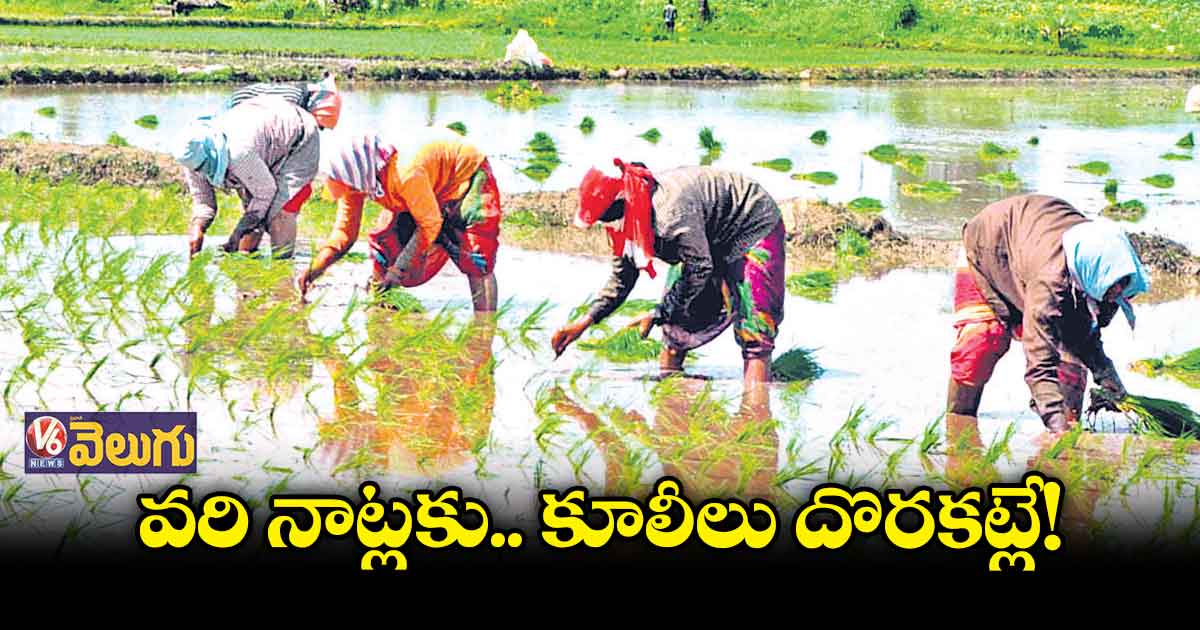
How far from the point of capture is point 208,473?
4.96 metres

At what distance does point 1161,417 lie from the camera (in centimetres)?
563

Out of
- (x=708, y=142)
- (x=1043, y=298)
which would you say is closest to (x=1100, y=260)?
(x=1043, y=298)

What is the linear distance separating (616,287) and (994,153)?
914 centimetres

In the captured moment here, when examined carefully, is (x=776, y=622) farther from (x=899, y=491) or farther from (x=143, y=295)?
(x=143, y=295)

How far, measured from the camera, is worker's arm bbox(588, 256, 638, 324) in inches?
239

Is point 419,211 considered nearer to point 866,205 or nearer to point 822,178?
point 866,205

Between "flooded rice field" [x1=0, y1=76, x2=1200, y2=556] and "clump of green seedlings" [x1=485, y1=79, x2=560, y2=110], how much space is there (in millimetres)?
8389

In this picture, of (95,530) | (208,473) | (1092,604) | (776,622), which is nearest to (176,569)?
(95,530)

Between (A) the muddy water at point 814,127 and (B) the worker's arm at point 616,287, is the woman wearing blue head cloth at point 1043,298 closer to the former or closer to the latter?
(B) the worker's arm at point 616,287

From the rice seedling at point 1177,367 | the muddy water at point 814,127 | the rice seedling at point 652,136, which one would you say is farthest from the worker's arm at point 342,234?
the rice seedling at point 652,136

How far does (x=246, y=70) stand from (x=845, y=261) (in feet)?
39.2

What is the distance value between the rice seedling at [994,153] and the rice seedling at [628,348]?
839 cm

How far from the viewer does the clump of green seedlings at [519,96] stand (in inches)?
716

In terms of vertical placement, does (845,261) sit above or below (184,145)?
below
